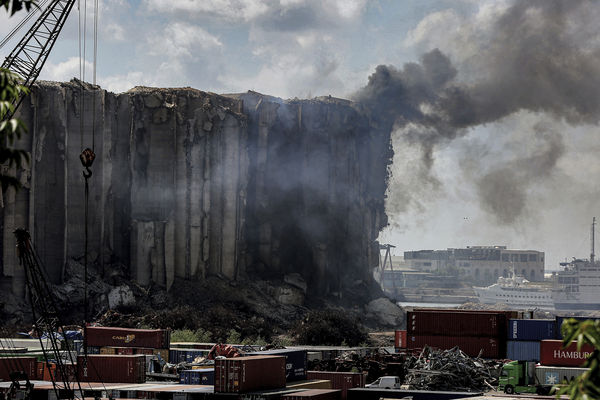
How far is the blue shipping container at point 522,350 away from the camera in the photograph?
2249 inches

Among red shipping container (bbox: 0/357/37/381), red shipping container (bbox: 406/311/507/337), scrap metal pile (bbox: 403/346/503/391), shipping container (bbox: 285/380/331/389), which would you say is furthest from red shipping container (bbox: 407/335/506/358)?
red shipping container (bbox: 0/357/37/381)

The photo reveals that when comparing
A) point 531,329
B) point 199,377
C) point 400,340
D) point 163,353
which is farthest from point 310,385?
point 400,340

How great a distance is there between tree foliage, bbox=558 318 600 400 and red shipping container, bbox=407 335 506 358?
46702 mm

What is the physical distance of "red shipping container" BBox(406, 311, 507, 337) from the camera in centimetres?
5816

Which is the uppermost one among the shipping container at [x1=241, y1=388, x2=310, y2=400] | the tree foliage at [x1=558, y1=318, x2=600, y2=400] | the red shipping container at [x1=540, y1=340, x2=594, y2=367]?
the tree foliage at [x1=558, y1=318, x2=600, y2=400]

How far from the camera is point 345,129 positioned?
12544 centimetres

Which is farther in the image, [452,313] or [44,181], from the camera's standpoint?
[44,181]

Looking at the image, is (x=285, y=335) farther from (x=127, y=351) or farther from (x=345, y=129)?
(x=345, y=129)

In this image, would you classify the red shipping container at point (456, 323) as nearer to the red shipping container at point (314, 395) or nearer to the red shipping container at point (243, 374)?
the red shipping container at point (314, 395)

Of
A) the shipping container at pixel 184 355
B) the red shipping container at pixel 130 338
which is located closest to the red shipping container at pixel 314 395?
the shipping container at pixel 184 355

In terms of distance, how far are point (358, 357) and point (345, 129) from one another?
61440 millimetres

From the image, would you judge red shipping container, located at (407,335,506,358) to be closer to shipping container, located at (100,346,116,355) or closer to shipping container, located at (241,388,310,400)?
shipping container, located at (241,388,310,400)

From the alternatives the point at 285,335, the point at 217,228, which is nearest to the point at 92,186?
the point at 217,228

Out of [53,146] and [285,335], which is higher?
[53,146]
